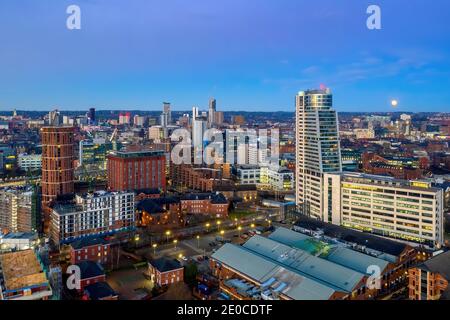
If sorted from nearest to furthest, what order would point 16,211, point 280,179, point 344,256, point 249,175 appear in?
point 344,256, point 16,211, point 280,179, point 249,175

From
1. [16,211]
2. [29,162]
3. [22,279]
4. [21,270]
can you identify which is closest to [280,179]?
[16,211]

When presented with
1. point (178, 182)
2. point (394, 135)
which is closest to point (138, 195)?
point (178, 182)

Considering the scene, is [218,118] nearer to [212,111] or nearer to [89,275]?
[212,111]

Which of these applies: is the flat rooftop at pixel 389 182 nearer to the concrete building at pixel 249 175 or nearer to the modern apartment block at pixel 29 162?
the concrete building at pixel 249 175

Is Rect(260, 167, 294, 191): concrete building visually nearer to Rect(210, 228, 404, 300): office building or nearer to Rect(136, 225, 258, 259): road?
Rect(136, 225, 258, 259): road

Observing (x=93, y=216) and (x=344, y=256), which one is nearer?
(x=344, y=256)
